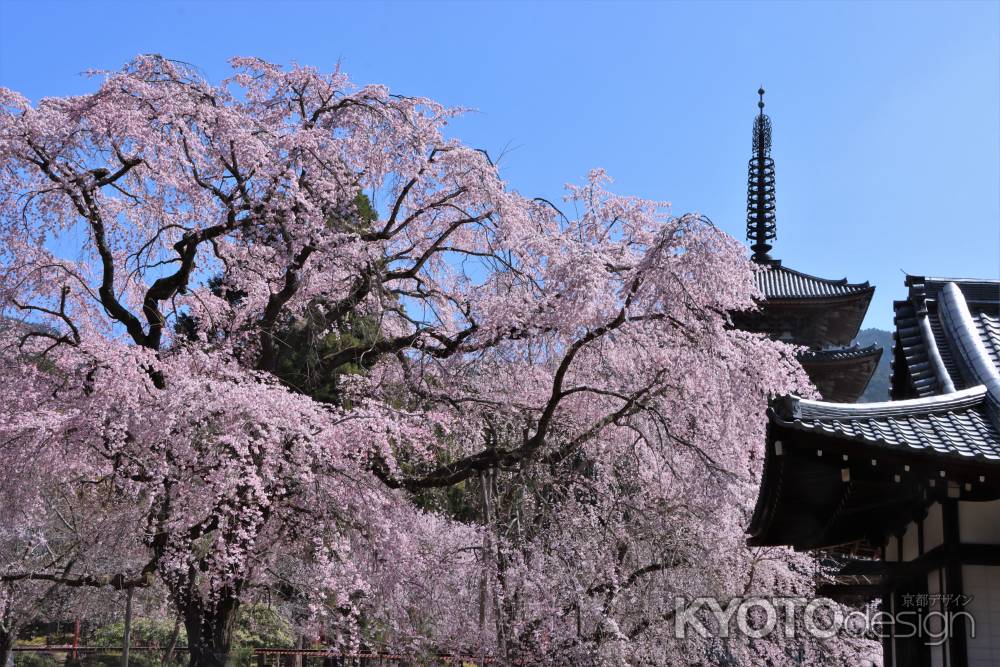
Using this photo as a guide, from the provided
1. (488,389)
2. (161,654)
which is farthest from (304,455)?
(161,654)

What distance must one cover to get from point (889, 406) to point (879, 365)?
69.0 metres

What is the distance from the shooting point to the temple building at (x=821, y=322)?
65.4ft

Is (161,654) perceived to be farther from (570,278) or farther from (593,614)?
(570,278)

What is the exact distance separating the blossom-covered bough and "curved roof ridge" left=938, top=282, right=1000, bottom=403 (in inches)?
98.1

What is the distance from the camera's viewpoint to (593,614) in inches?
388

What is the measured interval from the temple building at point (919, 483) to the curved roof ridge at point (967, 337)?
1cm

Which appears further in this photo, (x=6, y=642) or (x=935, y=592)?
(x=6, y=642)

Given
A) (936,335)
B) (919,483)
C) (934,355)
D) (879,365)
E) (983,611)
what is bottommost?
(983,611)

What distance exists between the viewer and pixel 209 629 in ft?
30.9

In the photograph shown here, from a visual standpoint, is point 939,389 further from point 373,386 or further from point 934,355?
point 373,386

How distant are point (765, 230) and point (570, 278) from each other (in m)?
17.6

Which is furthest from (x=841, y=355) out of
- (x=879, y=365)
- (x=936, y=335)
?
(x=879, y=365)

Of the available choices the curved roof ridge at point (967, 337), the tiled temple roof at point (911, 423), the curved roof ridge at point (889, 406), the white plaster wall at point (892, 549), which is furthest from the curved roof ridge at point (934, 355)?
the white plaster wall at point (892, 549)

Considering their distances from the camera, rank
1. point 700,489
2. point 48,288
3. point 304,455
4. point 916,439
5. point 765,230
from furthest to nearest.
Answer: point 765,230 → point 48,288 → point 700,489 → point 304,455 → point 916,439
